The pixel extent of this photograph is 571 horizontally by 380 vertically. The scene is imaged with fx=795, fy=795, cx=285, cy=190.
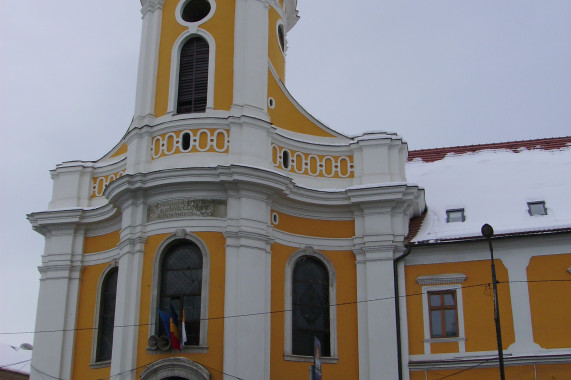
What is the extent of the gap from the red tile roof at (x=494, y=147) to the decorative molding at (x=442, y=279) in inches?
250

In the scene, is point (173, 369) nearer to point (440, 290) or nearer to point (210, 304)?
point (210, 304)

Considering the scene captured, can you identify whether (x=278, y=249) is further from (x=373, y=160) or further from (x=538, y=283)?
(x=538, y=283)

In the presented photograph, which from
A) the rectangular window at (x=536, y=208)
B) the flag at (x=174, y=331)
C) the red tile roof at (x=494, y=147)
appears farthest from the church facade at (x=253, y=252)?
the red tile roof at (x=494, y=147)

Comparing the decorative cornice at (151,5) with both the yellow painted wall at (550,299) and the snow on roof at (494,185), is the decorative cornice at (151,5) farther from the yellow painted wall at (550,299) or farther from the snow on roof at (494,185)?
the yellow painted wall at (550,299)

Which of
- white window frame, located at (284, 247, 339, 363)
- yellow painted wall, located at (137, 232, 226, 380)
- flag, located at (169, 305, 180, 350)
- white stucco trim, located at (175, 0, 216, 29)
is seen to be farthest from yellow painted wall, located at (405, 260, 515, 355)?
white stucco trim, located at (175, 0, 216, 29)

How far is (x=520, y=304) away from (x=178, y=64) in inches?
448

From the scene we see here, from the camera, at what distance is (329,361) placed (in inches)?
801

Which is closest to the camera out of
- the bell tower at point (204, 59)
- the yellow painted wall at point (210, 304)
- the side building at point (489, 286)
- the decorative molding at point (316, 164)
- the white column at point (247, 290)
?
the white column at point (247, 290)

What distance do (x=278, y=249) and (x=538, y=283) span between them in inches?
266

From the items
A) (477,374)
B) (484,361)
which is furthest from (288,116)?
(477,374)

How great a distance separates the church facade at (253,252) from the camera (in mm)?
19766

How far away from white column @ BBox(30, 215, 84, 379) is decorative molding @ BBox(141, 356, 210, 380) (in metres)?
4.12

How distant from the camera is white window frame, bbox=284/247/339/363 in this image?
20234 mm

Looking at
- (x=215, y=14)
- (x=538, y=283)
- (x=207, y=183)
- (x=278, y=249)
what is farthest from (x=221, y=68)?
(x=538, y=283)
